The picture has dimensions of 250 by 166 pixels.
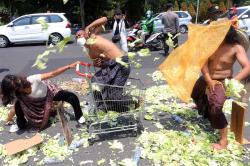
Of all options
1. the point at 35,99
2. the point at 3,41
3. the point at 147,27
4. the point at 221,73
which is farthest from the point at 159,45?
the point at 221,73

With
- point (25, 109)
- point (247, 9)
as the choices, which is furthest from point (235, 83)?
point (247, 9)

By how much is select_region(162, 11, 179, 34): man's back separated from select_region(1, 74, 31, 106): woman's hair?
767 centimetres

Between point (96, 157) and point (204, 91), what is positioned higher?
point (204, 91)

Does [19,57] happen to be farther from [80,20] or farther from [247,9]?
[80,20]

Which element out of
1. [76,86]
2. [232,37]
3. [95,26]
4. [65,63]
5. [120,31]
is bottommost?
[65,63]

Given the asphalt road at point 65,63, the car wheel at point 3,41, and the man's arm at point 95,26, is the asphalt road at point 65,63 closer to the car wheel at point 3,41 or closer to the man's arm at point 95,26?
the car wheel at point 3,41

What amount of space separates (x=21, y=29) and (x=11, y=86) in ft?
43.1

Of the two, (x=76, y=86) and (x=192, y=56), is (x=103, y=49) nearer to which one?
(x=192, y=56)

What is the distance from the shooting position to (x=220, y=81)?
15.9 ft

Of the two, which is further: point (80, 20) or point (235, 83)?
point (80, 20)

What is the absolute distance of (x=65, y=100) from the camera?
569 centimetres

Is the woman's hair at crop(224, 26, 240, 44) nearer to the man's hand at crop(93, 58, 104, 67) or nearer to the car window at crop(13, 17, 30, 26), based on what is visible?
the man's hand at crop(93, 58, 104, 67)

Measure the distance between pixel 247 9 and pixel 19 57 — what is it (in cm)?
1061

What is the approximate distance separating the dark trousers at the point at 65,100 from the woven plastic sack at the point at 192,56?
1560mm
